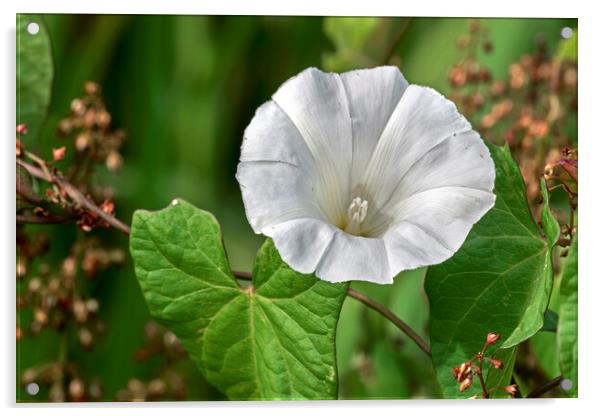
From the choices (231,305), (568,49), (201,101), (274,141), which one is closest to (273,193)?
(274,141)

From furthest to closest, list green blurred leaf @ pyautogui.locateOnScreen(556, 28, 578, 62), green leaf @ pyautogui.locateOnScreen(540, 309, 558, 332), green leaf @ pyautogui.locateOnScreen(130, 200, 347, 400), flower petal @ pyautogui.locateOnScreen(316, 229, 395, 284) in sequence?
green blurred leaf @ pyautogui.locateOnScreen(556, 28, 578, 62)
green leaf @ pyautogui.locateOnScreen(540, 309, 558, 332)
green leaf @ pyautogui.locateOnScreen(130, 200, 347, 400)
flower petal @ pyautogui.locateOnScreen(316, 229, 395, 284)

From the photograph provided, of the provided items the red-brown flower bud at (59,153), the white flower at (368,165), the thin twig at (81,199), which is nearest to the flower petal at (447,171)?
the white flower at (368,165)

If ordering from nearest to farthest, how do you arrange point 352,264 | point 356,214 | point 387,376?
point 352,264
point 356,214
point 387,376

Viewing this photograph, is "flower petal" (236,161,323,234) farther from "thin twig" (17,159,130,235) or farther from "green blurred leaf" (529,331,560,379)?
"green blurred leaf" (529,331,560,379)

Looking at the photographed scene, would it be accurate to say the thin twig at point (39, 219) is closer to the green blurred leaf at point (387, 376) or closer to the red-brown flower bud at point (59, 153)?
the red-brown flower bud at point (59, 153)

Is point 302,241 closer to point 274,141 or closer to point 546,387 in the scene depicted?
point 274,141

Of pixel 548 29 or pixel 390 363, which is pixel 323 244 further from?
pixel 548 29

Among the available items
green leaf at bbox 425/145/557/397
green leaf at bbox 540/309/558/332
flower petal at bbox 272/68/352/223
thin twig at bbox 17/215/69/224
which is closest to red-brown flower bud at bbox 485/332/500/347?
green leaf at bbox 425/145/557/397

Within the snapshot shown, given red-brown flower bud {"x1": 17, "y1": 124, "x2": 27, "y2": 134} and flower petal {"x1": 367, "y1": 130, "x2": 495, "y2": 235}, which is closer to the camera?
flower petal {"x1": 367, "y1": 130, "x2": 495, "y2": 235}
